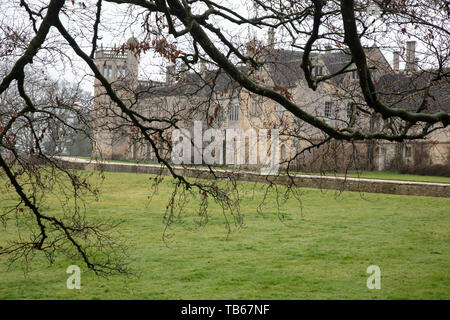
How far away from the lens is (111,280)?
966 cm

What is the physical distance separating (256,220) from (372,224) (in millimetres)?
3717

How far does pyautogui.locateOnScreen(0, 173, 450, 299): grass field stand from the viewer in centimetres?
903

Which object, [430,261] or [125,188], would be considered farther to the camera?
[125,188]

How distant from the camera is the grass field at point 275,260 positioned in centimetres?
903

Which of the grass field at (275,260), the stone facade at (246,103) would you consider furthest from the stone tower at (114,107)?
the grass field at (275,260)

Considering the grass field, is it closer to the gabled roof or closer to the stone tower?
the stone tower

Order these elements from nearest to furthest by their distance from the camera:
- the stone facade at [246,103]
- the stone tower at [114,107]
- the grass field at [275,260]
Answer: the stone tower at [114,107] < the stone facade at [246,103] < the grass field at [275,260]

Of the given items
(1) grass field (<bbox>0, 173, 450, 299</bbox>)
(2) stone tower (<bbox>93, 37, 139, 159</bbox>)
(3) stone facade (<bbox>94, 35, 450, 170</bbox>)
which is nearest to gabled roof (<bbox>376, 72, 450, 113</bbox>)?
(3) stone facade (<bbox>94, 35, 450, 170</bbox>)

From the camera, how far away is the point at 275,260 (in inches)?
445

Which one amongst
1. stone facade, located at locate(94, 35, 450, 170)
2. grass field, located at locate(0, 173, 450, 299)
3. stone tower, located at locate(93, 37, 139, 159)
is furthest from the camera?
grass field, located at locate(0, 173, 450, 299)

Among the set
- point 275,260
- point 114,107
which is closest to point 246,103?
point 275,260

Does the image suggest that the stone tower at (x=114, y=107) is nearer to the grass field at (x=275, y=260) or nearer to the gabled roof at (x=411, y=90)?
the grass field at (x=275, y=260)
